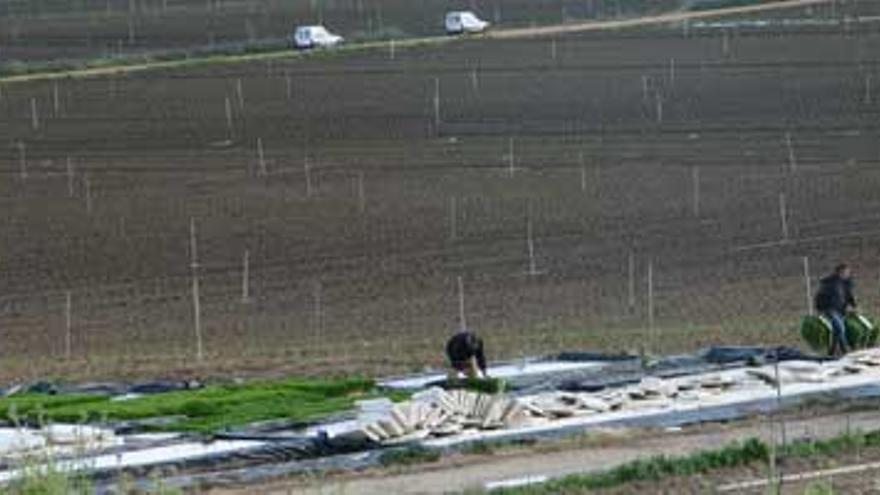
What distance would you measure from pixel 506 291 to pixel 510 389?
1012cm

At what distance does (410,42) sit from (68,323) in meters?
47.7

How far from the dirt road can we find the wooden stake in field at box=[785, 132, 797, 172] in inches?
939

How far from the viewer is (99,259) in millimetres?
39938

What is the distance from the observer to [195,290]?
119 ft

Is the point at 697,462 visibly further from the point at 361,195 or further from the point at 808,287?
the point at 361,195

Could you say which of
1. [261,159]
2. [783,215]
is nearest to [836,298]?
[783,215]

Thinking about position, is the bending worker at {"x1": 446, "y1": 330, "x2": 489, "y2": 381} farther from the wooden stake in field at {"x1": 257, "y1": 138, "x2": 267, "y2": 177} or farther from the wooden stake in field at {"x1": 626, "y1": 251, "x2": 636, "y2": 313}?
the wooden stake in field at {"x1": 257, "y1": 138, "x2": 267, "y2": 177}

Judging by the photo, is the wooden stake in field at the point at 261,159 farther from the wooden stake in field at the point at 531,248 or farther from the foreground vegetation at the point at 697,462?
the foreground vegetation at the point at 697,462

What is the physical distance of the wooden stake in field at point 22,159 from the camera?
5081 cm

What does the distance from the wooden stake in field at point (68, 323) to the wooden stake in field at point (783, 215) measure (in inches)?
367

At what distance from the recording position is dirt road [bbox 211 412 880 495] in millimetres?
19875

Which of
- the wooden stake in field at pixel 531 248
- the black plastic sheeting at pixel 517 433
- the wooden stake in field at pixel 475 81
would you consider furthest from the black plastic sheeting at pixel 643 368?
the wooden stake in field at pixel 475 81

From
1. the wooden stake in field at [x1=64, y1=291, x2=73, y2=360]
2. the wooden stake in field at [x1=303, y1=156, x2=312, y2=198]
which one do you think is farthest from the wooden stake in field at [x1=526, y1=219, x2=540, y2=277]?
the wooden stake in field at [x1=64, y1=291, x2=73, y2=360]

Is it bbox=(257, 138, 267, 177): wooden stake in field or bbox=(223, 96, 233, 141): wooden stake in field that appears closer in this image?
bbox=(257, 138, 267, 177): wooden stake in field
